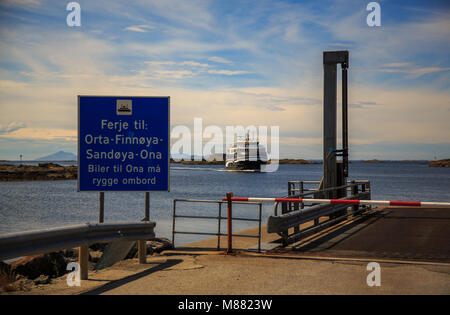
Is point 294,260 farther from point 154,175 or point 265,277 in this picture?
point 154,175

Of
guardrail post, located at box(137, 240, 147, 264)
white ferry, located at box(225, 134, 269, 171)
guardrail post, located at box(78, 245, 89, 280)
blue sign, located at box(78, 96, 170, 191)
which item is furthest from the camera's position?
white ferry, located at box(225, 134, 269, 171)

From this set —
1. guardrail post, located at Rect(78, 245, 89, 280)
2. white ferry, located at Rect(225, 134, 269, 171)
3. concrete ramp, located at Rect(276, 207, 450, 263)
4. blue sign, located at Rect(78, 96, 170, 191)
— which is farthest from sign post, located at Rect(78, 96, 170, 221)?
white ferry, located at Rect(225, 134, 269, 171)

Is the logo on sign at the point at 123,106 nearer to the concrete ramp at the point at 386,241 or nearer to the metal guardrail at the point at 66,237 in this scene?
the metal guardrail at the point at 66,237

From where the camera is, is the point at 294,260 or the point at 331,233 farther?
the point at 331,233

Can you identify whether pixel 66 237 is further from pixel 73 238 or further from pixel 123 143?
pixel 123 143

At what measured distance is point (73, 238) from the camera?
7.16m

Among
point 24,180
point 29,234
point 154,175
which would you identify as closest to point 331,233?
point 154,175

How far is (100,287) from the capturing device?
273 inches

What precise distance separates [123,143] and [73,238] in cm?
276

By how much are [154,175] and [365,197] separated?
43.9ft

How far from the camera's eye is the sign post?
9312mm

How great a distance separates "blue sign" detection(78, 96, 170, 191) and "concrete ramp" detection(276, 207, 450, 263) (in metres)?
3.34

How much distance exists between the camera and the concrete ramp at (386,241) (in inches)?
396

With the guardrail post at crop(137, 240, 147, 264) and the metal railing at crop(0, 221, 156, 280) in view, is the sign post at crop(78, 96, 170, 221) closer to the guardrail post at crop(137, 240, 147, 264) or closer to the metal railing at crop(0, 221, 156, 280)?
the guardrail post at crop(137, 240, 147, 264)
